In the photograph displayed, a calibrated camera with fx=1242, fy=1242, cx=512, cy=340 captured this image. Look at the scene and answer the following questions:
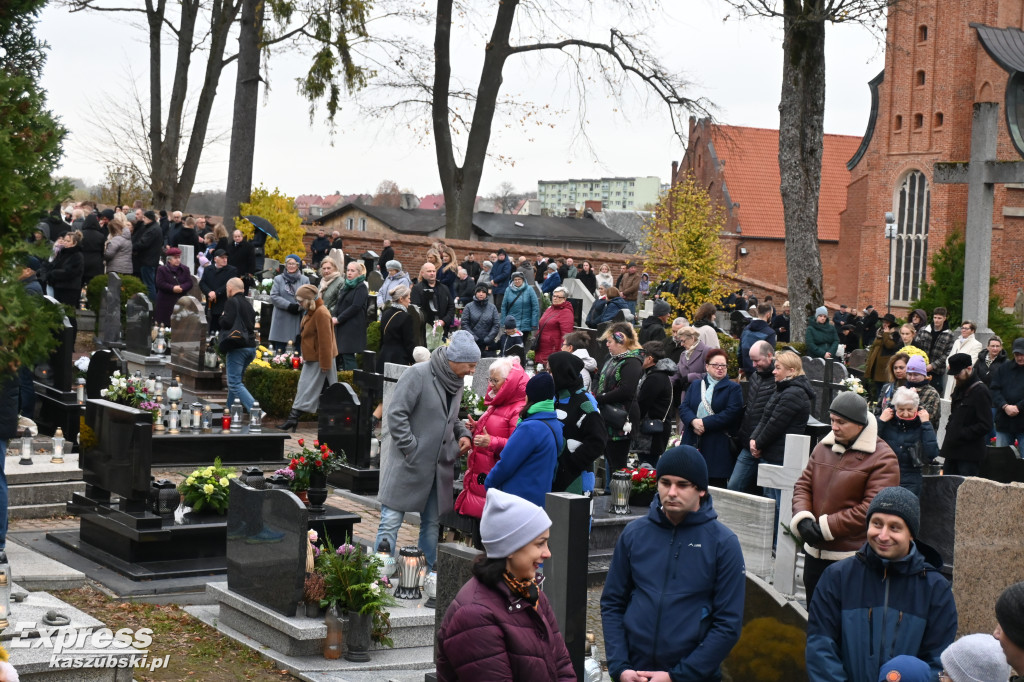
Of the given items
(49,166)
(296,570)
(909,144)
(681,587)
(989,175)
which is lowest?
(296,570)

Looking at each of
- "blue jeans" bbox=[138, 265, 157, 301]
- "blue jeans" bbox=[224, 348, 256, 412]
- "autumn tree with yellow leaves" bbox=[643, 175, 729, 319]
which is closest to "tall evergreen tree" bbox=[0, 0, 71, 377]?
"blue jeans" bbox=[224, 348, 256, 412]

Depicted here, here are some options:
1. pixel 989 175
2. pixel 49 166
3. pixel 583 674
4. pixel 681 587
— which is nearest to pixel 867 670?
pixel 681 587

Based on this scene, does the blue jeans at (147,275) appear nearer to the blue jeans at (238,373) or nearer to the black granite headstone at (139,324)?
the black granite headstone at (139,324)

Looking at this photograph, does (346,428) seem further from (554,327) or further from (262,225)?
(262,225)

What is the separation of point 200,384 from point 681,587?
13.0 meters

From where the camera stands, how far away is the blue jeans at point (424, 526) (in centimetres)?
887

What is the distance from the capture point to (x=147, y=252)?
20.6m

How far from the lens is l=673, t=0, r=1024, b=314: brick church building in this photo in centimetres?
4784

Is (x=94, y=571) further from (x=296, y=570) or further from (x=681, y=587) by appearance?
(x=681, y=587)

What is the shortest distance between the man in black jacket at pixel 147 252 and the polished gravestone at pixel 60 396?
6896 mm

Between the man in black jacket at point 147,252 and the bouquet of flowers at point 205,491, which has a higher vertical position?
the man in black jacket at point 147,252

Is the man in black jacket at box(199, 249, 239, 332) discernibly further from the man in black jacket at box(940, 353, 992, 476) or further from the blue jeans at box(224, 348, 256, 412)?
the man in black jacket at box(940, 353, 992, 476)

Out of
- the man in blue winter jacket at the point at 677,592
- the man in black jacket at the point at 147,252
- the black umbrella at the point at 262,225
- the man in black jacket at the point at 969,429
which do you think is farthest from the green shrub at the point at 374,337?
the man in blue winter jacket at the point at 677,592

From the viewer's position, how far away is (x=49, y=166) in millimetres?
5570
